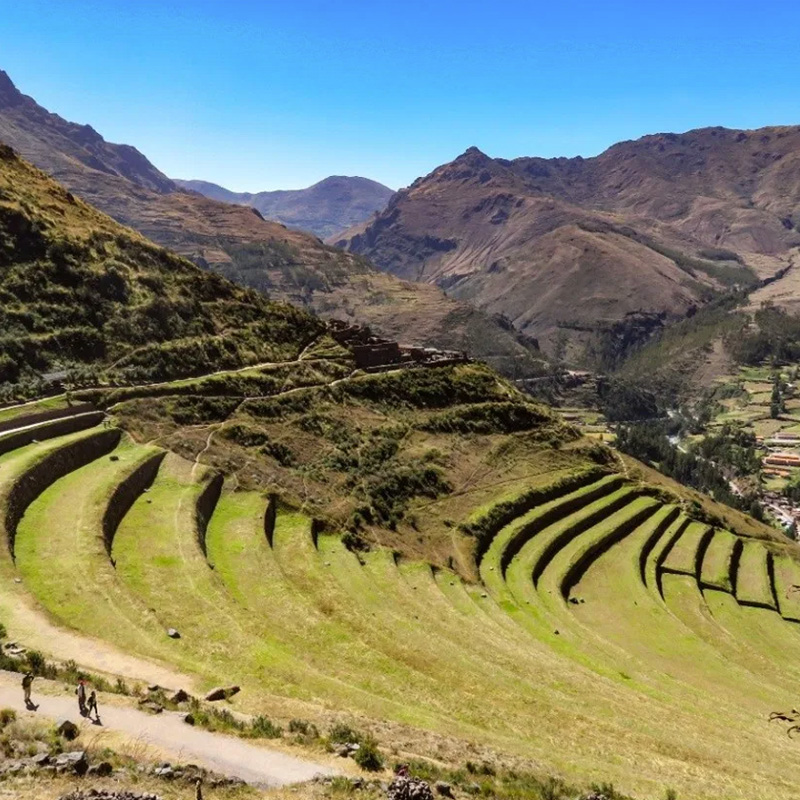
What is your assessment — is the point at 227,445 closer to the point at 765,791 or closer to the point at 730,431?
the point at 765,791

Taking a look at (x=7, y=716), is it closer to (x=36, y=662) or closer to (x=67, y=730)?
(x=67, y=730)

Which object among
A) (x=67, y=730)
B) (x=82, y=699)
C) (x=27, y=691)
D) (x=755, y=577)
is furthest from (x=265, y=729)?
(x=755, y=577)

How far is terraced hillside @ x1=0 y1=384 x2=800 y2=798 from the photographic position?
95.9 feet

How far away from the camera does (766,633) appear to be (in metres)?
60.9

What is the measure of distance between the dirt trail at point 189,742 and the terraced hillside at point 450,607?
457 centimetres

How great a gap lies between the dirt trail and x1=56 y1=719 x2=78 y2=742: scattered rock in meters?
0.60

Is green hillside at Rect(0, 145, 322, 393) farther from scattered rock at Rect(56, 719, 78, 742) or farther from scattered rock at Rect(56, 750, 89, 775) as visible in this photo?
scattered rock at Rect(56, 750, 89, 775)

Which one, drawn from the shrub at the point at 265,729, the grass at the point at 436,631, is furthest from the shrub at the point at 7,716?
the grass at the point at 436,631

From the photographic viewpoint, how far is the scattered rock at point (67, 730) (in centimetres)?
1955

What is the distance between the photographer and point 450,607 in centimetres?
4569

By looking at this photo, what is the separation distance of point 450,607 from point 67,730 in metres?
29.7

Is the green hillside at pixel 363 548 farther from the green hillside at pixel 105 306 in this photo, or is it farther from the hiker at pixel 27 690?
the hiker at pixel 27 690

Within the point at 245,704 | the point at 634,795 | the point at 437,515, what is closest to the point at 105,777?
the point at 245,704

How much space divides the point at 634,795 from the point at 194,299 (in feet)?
244
